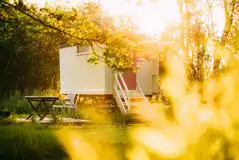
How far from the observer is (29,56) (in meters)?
27.2

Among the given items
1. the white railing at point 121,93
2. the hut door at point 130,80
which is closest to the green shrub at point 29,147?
the white railing at point 121,93

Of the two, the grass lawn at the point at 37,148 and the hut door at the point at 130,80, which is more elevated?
the hut door at the point at 130,80

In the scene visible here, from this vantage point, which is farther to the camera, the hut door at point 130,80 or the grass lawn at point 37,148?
the hut door at point 130,80

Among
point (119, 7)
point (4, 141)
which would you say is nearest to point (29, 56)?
point (119, 7)

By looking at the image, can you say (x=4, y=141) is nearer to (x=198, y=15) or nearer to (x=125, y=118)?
(x=125, y=118)

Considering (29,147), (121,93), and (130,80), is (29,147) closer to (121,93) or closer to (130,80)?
(121,93)

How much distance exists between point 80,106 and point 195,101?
48.3 ft

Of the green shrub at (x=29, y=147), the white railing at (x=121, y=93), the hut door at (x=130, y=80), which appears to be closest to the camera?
the green shrub at (x=29, y=147)

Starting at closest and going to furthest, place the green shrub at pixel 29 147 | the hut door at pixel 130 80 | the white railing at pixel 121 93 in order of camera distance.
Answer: the green shrub at pixel 29 147
the white railing at pixel 121 93
the hut door at pixel 130 80

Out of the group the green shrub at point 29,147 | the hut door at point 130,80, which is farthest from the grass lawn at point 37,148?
the hut door at point 130,80

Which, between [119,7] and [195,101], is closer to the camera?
[195,101]

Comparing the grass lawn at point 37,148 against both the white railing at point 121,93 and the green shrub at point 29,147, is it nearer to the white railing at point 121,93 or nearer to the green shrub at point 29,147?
the green shrub at point 29,147

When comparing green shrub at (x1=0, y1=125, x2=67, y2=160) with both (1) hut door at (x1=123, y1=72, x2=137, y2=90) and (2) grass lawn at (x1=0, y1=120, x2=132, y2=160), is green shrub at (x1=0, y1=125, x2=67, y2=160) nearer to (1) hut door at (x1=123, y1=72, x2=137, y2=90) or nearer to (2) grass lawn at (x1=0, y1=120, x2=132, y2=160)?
(2) grass lawn at (x1=0, y1=120, x2=132, y2=160)

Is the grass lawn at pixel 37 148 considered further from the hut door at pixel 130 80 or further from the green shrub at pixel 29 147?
the hut door at pixel 130 80
